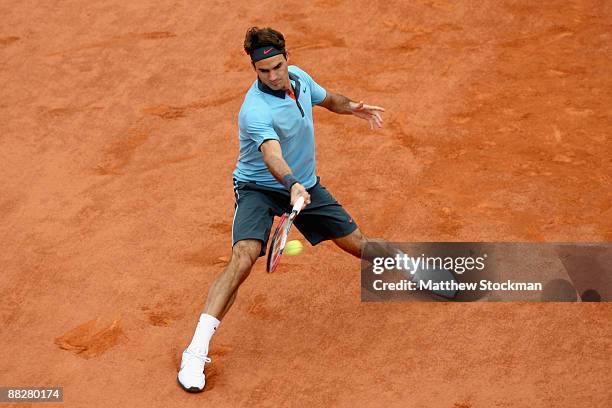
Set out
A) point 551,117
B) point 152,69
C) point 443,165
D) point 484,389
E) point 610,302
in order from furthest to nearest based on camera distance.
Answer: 1. point 152,69
2. point 551,117
3. point 443,165
4. point 610,302
5. point 484,389

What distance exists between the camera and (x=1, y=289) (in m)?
6.97

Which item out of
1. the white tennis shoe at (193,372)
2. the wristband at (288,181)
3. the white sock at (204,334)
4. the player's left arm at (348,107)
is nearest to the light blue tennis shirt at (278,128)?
the player's left arm at (348,107)

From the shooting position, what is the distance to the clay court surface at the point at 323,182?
6.06 m

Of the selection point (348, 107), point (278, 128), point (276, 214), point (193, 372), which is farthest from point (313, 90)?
point (193, 372)

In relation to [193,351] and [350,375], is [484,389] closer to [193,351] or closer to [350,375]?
[350,375]

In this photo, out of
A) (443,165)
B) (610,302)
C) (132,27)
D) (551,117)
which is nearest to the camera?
(610,302)

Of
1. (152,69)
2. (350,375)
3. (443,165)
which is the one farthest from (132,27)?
(350,375)

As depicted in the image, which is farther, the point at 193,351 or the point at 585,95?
the point at 585,95

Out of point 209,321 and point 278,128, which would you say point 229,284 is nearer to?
point 209,321

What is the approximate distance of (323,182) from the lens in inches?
324

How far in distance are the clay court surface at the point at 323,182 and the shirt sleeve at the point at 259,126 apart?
1.37 m

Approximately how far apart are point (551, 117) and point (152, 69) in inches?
159

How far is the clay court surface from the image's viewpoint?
19.9 feet

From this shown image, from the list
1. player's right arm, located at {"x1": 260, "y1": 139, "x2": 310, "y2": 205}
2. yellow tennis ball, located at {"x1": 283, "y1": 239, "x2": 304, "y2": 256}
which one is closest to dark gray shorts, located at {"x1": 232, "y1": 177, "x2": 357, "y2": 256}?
player's right arm, located at {"x1": 260, "y1": 139, "x2": 310, "y2": 205}
